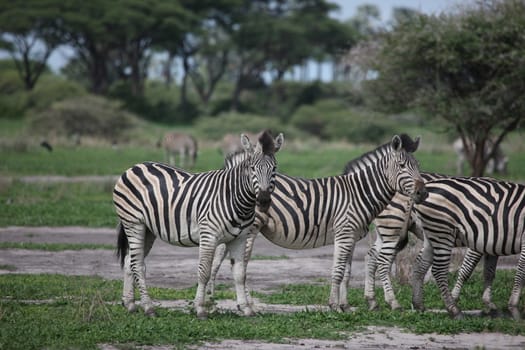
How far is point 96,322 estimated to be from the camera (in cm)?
852

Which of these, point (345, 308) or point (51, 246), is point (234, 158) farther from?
point (51, 246)

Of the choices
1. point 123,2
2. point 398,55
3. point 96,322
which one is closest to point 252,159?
point 96,322

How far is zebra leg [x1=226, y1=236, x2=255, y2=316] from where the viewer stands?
911 cm

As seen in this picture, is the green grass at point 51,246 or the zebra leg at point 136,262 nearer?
the zebra leg at point 136,262

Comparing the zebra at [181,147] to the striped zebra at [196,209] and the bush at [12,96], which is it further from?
the striped zebra at [196,209]

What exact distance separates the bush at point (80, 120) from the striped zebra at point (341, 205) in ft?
106

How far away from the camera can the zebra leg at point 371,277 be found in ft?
32.4

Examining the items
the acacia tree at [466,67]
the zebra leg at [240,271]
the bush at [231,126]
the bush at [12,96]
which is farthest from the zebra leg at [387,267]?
the bush at [12,96]

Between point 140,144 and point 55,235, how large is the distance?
85.5 feet

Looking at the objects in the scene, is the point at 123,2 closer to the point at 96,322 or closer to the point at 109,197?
the point at 109,197

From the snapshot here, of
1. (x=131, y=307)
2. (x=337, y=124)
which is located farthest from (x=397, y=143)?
(x=337, y=124)

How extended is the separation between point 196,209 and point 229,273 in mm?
3328

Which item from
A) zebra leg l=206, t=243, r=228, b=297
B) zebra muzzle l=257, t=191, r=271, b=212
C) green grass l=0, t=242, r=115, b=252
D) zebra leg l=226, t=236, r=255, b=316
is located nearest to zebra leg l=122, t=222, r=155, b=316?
zebra leg l=226, t=236, r=255, b=316

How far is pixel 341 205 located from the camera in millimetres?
9625
